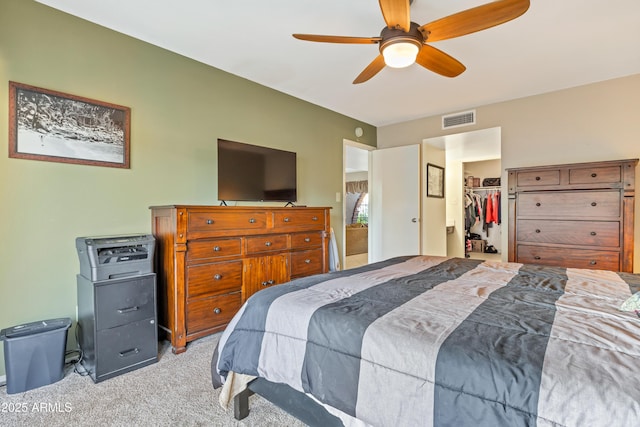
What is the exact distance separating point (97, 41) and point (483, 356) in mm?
3080

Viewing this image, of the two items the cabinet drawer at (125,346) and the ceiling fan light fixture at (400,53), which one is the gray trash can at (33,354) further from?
the ceiling fan light fixture at (400,53)

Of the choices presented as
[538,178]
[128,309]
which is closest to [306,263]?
Answer: [128,309]

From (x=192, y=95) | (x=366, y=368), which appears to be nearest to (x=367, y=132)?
(x=192, y=95)

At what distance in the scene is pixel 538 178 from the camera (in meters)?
3.24

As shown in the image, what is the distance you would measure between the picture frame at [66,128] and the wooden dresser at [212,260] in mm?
568

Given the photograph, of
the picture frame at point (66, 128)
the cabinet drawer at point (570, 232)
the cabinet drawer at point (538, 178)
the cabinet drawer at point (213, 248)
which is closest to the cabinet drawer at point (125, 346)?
the cabinet drawer at point (213, 248)

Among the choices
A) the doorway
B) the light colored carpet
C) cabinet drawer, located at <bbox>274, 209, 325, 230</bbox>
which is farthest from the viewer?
the doorway

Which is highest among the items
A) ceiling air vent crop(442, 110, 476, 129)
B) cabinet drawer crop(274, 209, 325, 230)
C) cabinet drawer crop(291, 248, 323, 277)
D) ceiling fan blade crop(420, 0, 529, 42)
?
ceiling air vent crop(442, 110, 476, 129)

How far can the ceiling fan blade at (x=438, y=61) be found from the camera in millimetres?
2105

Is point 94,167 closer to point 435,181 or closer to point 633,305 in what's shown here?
point 633,305

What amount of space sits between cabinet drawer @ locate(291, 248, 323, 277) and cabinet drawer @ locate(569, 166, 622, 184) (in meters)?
2.61

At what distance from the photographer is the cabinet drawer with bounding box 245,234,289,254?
2779mm

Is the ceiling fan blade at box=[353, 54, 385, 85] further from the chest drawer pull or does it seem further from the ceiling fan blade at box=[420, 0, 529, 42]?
the chest drawer pull

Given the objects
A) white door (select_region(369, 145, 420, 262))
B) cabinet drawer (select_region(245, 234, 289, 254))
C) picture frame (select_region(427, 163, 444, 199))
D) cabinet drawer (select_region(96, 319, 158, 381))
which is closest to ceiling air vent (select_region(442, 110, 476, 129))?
white door (select_region(369, 145, 420, 262))
